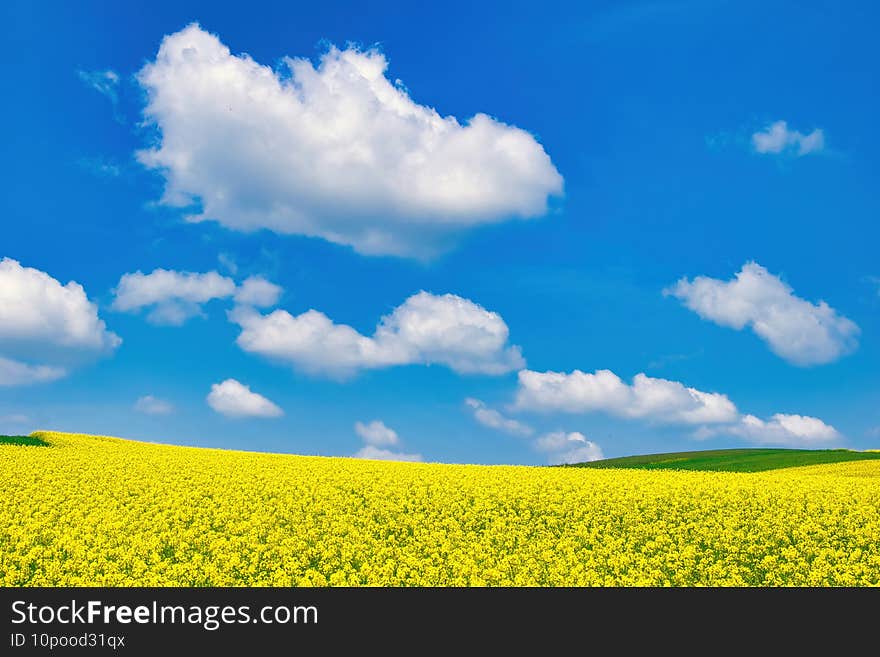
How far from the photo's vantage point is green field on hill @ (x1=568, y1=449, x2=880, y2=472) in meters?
48.3

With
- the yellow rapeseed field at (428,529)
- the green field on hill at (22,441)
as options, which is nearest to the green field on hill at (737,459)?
the yellow rapeseed field at (428,529)

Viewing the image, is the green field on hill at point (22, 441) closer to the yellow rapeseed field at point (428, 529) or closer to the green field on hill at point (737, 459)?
the yellow rapeseed field at point (428, 529)

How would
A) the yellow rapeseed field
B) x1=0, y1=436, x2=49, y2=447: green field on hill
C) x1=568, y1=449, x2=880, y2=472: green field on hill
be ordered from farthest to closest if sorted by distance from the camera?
x1=568, y1=449, x2=880, y2=472: green field on hill
x1=0, y1=436, x2=49, y2=447: green field on hill
the yellow rapeseed field

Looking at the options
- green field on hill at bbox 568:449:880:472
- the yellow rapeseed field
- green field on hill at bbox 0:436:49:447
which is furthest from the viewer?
green field on hill at bbox 568:449:880:472

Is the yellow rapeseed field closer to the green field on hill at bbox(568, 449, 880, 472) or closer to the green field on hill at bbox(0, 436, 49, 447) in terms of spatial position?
the green field on hill at bbox(0, 436, 49, 447)

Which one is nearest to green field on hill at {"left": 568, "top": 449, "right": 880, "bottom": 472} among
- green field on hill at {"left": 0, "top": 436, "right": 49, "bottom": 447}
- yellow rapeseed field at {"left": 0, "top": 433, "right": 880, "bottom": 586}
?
yellow rapeseed field at {"left": 0, "top": 433, "right": 880, "bottom": 586}

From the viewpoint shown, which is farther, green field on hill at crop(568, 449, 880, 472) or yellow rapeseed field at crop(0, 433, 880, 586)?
green field on hill at crop(568, 449, 880, 472)

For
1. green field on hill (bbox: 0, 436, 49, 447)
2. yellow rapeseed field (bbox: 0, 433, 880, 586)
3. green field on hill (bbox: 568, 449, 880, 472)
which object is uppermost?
green field on hill (bbox: 0, 436, 49, 447)

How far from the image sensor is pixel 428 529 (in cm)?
1875

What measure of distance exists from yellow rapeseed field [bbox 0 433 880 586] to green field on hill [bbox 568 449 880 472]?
22.5 meters

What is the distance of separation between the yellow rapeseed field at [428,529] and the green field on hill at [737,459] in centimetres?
2255

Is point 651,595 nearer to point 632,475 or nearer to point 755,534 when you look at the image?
point 755,534

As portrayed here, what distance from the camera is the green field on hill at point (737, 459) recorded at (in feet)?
159

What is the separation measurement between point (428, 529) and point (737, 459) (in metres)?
44.5
